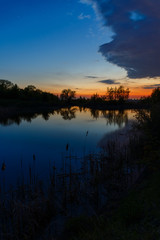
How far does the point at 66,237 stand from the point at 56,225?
1.14 m

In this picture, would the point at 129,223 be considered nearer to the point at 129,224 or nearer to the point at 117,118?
the point at 129,224

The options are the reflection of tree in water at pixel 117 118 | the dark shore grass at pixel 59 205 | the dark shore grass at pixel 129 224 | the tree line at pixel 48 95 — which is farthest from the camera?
the tree line at pixel 48 95

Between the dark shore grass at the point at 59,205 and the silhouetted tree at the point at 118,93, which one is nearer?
the dark shore grass at the point at 59,205

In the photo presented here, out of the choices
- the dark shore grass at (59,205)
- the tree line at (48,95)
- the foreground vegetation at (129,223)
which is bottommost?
the dark shore grass at (59,205)

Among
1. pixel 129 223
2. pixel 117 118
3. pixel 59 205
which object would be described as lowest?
pixel 59 205

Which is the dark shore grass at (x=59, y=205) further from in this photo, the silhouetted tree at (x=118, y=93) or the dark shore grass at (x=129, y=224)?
the silhouetted tree at (x=118, y=93)

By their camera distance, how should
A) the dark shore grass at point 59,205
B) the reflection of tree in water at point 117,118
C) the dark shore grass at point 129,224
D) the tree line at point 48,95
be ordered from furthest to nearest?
the tree line at point 48,95, the reflection of tree in water at point 117,118, the dark shore grass at point 59,205, the dark shore grass at point 129,224

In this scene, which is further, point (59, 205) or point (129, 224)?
point (59, 205)

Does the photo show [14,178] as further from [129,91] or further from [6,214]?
[129,91]

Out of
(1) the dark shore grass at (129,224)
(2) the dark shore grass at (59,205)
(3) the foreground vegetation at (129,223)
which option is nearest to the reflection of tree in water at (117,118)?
(2) the dark shore grass at (59,205)

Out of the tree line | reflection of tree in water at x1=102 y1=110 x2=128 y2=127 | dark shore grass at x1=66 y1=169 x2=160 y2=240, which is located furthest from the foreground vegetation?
the tree line

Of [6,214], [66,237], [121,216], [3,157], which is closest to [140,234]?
[121,216]

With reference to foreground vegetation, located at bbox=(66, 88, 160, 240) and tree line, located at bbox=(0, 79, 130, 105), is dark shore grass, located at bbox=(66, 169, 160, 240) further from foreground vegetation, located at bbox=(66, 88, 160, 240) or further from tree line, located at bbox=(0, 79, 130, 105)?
tree line, located at bbox=(0, 79, 130, 105)

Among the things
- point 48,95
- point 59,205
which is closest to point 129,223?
point 59,205
